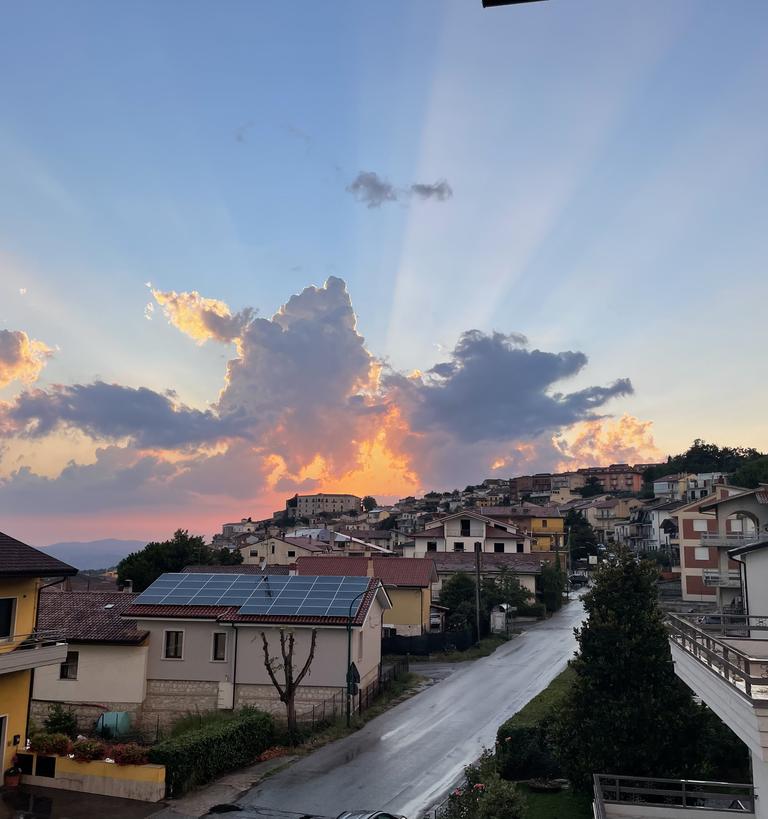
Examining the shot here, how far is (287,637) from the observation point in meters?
30.4

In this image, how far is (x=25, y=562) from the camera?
22.2 metres

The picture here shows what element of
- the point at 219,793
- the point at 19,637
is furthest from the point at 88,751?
the point at 219,793

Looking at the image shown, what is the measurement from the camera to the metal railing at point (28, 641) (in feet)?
70.3

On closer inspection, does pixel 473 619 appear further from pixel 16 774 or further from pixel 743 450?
pixel 743 450

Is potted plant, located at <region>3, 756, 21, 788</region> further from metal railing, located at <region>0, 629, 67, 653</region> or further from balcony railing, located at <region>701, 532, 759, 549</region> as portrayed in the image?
balcony railing, located at <region>701, 532, 759, 549</region>

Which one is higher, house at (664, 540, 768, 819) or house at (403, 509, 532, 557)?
house at (403, 509, 532, 557)

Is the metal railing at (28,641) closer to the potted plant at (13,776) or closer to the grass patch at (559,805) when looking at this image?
the potted plant at (13,776)

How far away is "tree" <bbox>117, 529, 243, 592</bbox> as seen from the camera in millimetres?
65938

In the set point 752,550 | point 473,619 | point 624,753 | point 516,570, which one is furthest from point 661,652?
point 516,570

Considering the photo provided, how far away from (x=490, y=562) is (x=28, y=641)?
54.4 m

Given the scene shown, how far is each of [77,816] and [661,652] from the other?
51.1 ft

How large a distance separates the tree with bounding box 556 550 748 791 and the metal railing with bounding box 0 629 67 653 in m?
15.4

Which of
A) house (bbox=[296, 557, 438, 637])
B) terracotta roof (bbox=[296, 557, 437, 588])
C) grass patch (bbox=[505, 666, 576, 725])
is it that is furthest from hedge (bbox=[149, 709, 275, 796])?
house (bbox=[296, 557, 438, 637])

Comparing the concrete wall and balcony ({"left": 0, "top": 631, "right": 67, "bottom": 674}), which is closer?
balcony ({"left": 0, "top": 631, "right": 67, "bottom": 674})
